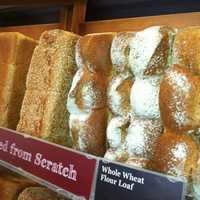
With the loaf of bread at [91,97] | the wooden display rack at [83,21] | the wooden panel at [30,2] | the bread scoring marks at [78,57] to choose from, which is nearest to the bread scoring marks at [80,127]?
the loaf of bread at [91,97]

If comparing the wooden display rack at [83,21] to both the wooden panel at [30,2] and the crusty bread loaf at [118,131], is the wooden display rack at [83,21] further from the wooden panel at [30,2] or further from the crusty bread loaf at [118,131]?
the crusty bread loaf at [118,131]

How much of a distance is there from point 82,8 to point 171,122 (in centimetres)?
77

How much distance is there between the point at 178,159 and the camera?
584 mm

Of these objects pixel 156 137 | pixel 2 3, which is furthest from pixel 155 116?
pixel 2 3

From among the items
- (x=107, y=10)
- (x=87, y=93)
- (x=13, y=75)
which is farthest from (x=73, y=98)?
(x=107, y=10)

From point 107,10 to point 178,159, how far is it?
77 centimetres

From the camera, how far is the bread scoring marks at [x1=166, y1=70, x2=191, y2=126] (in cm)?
60

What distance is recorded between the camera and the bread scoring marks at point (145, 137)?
0.66m

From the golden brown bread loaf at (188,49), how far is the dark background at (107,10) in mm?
405

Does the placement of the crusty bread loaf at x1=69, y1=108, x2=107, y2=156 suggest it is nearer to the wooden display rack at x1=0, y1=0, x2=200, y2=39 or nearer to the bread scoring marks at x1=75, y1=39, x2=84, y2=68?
the bread scoring marks at x1=75, y1=39, x2=84, y2=68

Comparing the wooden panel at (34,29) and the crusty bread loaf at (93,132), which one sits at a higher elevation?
the wooden panel at (34,29)

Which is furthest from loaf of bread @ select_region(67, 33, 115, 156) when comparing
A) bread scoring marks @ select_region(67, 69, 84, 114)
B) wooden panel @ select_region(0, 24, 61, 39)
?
wooden panel @ select_region(0, 24, 61, 39)

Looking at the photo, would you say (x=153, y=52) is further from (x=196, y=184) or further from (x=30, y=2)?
(x=30, y=2)

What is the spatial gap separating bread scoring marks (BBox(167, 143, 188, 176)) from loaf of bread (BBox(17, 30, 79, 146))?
1.07ft
